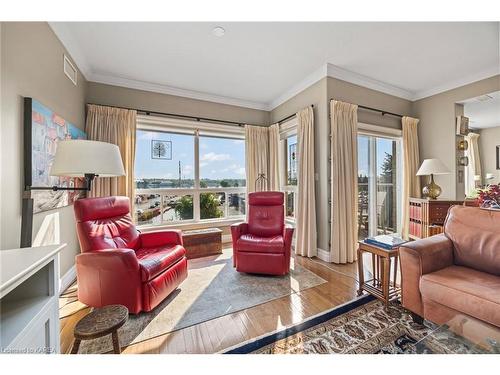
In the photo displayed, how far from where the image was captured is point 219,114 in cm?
389

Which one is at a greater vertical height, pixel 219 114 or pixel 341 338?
pixel 219 114

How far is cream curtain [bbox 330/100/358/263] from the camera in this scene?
298cm

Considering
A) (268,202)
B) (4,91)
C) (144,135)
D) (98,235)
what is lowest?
(98,235)

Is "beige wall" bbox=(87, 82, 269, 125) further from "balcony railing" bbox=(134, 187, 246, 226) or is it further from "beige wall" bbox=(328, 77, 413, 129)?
"beige wall" bbox=(328, 77, 413, 129)

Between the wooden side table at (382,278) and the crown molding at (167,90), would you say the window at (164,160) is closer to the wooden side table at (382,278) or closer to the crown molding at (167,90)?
the crown molding at (167,90)

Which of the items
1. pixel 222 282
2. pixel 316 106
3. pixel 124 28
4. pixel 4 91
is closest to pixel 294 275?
pixel 222 282

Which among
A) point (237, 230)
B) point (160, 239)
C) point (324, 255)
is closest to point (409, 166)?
point (324, 255)

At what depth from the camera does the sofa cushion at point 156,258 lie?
1.81m

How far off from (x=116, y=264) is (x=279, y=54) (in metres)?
2.84

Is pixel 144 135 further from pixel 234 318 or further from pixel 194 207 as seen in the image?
pixel 234 318

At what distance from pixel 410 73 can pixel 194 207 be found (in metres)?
4.00

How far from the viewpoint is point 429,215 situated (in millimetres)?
3184

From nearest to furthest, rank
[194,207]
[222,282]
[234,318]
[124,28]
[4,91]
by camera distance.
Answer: [4,91]
[234,318]
[124,28]
[222,282]
[194,207]

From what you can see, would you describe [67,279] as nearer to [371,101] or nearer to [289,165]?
[289,165]
